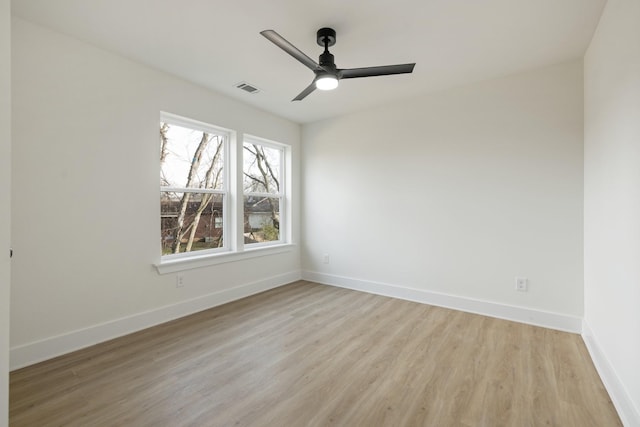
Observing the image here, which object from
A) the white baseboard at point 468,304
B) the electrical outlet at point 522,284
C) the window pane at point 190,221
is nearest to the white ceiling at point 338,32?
the window pane at point 190,221

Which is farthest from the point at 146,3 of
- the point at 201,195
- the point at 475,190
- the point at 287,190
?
the point at 475,190

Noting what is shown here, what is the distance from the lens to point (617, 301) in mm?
1817

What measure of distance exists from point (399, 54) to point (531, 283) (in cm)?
262

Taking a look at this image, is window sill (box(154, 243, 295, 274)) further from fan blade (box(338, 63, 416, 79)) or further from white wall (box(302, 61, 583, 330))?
fan blade (box(338, 63, 416, 79))

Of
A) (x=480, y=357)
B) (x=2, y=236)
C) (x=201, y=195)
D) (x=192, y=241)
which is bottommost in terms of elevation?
(x=480, y=357)

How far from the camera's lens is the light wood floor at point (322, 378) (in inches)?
65.9

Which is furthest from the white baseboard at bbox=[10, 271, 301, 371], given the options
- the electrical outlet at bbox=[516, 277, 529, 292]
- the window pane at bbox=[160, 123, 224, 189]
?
the electrical outlet at bbox=[516, 277, 529, 292]

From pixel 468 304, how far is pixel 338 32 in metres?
3.08

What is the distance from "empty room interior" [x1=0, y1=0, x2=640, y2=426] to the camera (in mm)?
1780

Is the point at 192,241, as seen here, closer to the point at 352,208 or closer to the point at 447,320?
the point at 352,208

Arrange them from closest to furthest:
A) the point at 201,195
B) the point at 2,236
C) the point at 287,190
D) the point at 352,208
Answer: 1. the point at 2,236
2. the point at 201,195
3. the point at 352,208
4. the point at 287,190

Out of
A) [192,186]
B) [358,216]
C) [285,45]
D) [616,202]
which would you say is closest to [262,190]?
[192,186]

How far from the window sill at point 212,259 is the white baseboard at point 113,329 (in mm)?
371

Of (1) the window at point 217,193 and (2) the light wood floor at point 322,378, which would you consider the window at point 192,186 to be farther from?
(2) the light wood floor at point 322,378
